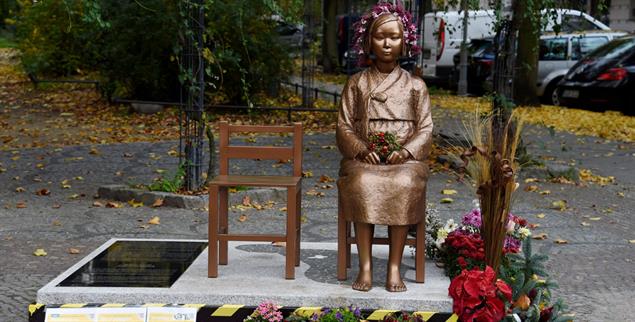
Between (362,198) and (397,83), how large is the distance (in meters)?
0.74

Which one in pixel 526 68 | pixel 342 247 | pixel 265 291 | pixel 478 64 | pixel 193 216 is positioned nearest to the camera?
pixel 265 291

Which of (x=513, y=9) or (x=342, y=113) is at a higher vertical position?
(x=513, y=9)

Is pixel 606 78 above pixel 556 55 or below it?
below

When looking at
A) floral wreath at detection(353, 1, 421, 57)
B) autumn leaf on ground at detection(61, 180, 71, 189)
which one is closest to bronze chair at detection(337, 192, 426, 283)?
floral wreath at detection(353, 1, 421, 57)

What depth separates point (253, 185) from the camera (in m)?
5.43

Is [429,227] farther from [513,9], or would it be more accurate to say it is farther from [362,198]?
[513,9]

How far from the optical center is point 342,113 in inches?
217

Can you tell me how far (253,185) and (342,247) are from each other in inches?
24.6

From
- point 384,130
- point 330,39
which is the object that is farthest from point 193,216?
point 330,39

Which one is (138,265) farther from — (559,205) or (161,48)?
(161,48)

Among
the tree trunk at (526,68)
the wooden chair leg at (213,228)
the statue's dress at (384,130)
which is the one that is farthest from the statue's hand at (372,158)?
the tree trunk at (526,68)

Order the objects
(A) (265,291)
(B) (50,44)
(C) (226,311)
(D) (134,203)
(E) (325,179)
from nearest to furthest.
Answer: (C) (226,311), (A) (265,291), (D) (134,203), (E) (325,179), (B) (50,44)

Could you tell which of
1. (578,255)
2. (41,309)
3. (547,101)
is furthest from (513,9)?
(547,101)

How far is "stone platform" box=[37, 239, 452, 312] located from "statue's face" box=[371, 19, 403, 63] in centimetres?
132
